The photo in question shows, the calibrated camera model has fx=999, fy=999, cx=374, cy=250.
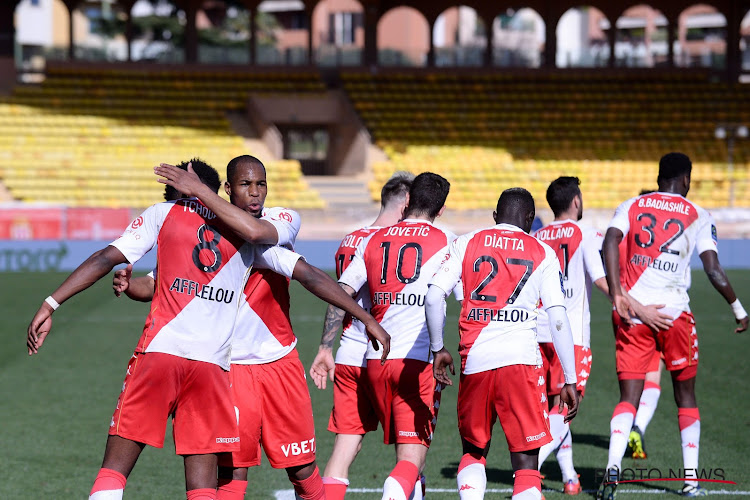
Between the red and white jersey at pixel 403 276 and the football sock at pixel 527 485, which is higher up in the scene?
the red and white jersey at pixel 403 276

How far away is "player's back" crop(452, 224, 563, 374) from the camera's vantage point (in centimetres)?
499

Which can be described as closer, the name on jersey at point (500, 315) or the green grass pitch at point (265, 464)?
the name on jersey at point (500, 315)

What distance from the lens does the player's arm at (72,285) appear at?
4.38 m

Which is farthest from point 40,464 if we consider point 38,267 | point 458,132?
point 458,132

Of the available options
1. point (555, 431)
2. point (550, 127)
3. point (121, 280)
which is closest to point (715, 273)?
point (555, 431)

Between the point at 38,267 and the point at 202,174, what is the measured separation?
17117 mm

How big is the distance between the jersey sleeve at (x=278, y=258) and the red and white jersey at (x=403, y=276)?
0.79 meters

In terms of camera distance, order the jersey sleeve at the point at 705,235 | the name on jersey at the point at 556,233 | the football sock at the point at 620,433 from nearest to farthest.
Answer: the football sock at the point at 620,433
the name on jersey at the point at 556,233
the jersey sleeve at the point at 705,235

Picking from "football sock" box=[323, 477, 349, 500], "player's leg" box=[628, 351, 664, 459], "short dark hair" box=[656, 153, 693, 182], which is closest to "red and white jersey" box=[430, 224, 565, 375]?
"football sock" box=[323, 477, 349, 500]

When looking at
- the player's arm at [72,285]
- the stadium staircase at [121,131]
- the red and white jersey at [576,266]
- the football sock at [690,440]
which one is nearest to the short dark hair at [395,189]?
the red and white jersey at [576,266]

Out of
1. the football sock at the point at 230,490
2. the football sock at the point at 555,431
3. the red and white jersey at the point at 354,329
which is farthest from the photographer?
the football sock at the point at 555,431

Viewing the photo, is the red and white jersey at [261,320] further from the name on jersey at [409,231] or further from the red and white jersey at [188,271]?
the name on jersey at [409,231]

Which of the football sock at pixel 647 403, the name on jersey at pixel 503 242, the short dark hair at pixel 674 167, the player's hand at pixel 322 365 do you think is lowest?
the football sock at pixel 647 403

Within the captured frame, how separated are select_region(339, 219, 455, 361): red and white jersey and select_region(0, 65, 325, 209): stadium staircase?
20.9 m
